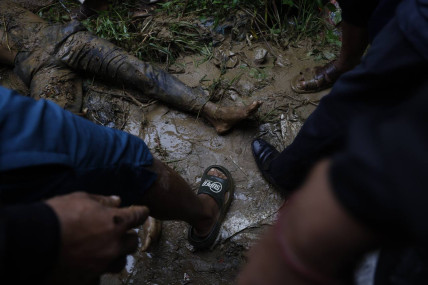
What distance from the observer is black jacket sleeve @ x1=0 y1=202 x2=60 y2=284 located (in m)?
0.62

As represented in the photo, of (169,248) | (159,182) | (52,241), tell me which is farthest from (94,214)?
(169,248)

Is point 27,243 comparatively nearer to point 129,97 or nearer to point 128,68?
point 128,68

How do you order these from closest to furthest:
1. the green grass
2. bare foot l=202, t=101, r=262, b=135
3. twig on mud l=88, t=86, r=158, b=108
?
1. bare foot l=202, t=101, r=262, b=135
2. twig on mud l=88, t=86, r=158, b=108
3. the green grass

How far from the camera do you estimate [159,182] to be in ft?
4.25

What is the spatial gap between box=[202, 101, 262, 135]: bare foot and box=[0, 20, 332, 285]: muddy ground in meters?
0.10

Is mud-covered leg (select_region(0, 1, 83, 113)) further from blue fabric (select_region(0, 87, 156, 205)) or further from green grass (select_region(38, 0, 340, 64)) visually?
blue fabric (select_region(0, 87, 156, 205))

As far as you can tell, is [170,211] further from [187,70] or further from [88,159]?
[187,70]

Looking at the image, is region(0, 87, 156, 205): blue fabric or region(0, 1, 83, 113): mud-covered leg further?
region(0, 1, 83, 113): mud-covered leg

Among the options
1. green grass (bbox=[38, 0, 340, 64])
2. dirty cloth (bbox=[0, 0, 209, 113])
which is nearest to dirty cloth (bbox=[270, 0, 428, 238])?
dirty cloth (bbox=[0, 0, 209, 113])

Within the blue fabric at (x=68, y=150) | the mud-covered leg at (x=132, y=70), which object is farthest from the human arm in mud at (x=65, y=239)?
the mud-covered leg at (x=132, y=70)

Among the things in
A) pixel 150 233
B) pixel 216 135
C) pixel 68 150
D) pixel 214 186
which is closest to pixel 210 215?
pixel 214 186

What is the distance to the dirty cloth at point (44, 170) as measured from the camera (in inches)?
25.5

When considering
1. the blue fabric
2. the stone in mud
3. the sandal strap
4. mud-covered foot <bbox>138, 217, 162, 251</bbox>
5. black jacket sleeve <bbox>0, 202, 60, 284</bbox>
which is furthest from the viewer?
the stone in mud

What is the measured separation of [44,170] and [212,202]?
114 cm
